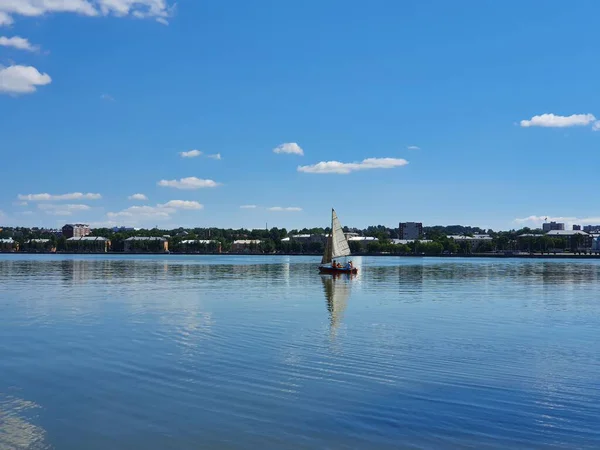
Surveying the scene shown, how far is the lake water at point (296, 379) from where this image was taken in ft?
47.4

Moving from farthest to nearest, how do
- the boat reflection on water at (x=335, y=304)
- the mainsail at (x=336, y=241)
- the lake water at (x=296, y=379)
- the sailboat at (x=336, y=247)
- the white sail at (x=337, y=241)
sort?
the white sail at (x=337, y=241), the mainsail at (x=336, y=241), the sailboat at (x=336, y=247), the boat reflection on water at (x=335, y=304), the lake water at (x=296, y=379)

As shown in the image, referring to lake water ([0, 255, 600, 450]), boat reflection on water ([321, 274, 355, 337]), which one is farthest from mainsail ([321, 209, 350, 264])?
lake water ([0, 255, 600, 450])

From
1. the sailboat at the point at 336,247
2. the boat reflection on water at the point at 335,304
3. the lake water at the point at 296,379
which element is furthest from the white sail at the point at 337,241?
the lake water at the point at 296,379

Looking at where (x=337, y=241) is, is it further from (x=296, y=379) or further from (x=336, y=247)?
(x=296, y=379)

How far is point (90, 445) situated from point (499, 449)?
8861 millimetres

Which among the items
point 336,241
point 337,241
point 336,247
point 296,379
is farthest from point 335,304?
point 336,247

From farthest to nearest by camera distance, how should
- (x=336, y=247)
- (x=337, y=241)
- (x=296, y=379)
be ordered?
(x=336, y=247) → (x=337, y=241) → (x=296, y=379)

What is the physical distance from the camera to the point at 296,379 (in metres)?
19.5

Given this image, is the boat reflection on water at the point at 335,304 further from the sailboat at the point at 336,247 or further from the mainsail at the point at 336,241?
the mainsail at the point at 336,241

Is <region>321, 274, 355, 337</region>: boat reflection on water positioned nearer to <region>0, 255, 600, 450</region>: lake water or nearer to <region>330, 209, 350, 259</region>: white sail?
<region>0, 255, 600, 450</region>: lake water

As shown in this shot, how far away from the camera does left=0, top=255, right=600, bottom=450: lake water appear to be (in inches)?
569

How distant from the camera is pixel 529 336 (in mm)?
29016

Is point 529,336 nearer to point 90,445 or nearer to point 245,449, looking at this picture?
point 245,449

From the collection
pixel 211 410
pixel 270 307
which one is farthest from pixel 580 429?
pixel 270 307
